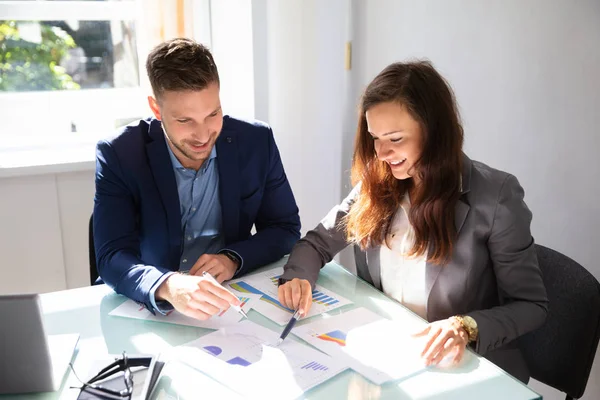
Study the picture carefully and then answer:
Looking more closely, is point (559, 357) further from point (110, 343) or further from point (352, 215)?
point (110, 343)

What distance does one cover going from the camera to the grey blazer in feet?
4.67

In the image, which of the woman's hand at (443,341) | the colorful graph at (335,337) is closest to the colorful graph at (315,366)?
the colorful graph at (335,337)

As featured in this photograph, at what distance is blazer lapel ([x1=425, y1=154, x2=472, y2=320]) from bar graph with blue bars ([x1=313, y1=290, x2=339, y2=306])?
0.25 meters

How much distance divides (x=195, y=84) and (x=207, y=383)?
85 centimetres

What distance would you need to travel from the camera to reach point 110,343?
1.34 m

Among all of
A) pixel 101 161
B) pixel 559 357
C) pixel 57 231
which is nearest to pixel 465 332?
pixel 559 357

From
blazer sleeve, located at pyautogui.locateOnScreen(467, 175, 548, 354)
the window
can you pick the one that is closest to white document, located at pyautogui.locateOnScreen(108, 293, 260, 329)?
blazer sleeve, located at pyautogui.locateOnScreen(467, 175, 548, 354)

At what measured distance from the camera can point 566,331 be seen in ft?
4.97

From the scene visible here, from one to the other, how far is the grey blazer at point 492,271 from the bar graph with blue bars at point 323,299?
5 centimetres

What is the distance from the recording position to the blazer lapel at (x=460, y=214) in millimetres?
1506

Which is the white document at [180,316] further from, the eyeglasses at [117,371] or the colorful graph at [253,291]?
the eyeglasses at [117,371]

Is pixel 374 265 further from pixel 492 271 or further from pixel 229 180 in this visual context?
pixel 229 180

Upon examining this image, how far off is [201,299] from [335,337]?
0.32 metres

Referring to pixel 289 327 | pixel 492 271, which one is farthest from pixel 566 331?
pixel 289 327
